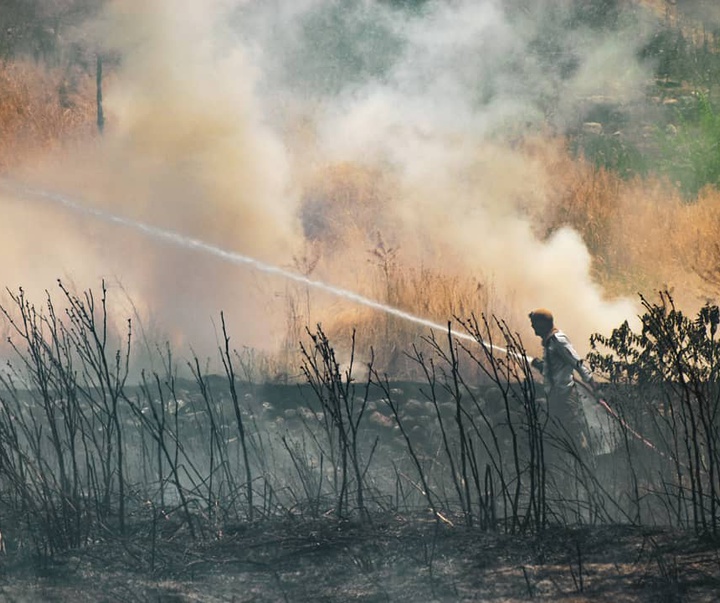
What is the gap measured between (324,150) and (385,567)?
40.5ft

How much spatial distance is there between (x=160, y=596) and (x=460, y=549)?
5.31 feet

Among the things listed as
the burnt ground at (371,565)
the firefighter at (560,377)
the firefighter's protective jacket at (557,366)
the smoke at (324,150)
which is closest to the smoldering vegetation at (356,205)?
the smoke at (324,150)

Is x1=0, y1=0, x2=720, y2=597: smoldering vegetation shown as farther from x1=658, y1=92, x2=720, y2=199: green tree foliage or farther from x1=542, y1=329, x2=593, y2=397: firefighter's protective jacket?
x1=542, y1=329, x2=593, y2=397: firefighter's protective jacket

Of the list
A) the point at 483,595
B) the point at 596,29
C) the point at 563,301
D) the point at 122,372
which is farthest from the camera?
the point at 596,29

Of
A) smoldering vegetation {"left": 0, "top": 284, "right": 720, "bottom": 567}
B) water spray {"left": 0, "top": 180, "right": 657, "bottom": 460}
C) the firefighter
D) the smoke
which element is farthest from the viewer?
the smoke

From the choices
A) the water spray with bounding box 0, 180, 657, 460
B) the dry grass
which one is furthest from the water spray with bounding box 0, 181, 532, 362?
the dry grass

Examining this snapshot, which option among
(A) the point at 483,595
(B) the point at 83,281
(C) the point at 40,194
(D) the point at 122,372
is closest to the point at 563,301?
(D) the point at 122,372

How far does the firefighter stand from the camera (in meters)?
9.22

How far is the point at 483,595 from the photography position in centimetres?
559

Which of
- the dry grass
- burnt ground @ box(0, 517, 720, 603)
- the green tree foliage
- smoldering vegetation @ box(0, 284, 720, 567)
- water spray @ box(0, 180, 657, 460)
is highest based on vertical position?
the dry grass

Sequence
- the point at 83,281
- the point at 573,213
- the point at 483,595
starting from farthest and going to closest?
the point at 573,213, the point at 83,281, the point at 483,595

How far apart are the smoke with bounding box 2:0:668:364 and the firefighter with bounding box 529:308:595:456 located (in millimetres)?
3742

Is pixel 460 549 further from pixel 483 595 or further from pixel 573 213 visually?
pixel 573 213

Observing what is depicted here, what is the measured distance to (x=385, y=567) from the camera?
6.04 m
